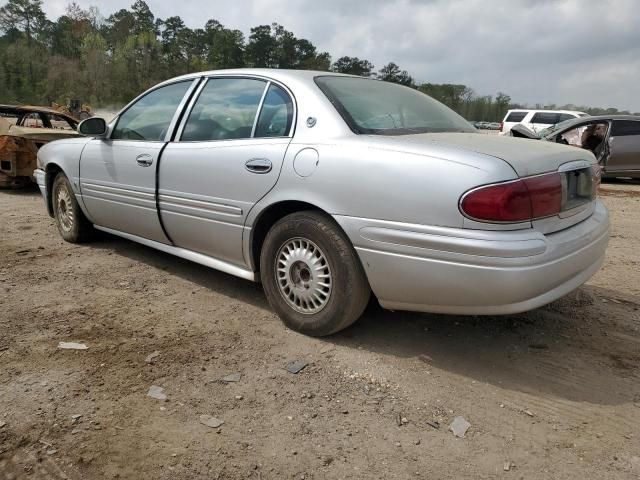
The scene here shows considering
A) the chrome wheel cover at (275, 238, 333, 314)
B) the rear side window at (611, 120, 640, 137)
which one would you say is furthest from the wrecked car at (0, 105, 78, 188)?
the rear side window at (611, 120, 640, 137)

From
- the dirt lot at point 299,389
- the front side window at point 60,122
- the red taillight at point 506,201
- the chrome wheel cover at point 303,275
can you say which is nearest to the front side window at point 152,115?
the dirt lot at point 299,389

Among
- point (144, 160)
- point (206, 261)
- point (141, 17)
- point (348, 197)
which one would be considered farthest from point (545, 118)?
point (141, 17)

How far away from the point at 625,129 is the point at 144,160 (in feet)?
33.9

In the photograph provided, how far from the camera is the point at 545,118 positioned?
19406 mm

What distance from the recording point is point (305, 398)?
2.45 meters

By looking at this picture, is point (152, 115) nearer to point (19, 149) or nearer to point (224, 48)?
point (19, 149)

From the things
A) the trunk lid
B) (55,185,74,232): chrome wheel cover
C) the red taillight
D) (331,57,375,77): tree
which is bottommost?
(55,185,74,232): chrome wheel cover

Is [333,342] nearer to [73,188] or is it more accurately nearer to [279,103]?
[279,103]

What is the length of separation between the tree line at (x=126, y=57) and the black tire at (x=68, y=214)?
43831 millimetres

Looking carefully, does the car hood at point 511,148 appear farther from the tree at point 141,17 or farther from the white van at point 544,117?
the tree at point 141,17

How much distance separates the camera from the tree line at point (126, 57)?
185ft

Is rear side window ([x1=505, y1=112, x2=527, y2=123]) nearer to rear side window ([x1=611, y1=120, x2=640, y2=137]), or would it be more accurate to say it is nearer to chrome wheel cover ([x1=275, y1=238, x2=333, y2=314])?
rear side window ([x1=611, y1=120, x2=640, y2=137])

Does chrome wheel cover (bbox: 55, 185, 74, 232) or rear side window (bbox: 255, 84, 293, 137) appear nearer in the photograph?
rear side window (bbox: 255, 84, 293, 137)

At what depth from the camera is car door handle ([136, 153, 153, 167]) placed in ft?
12.5
